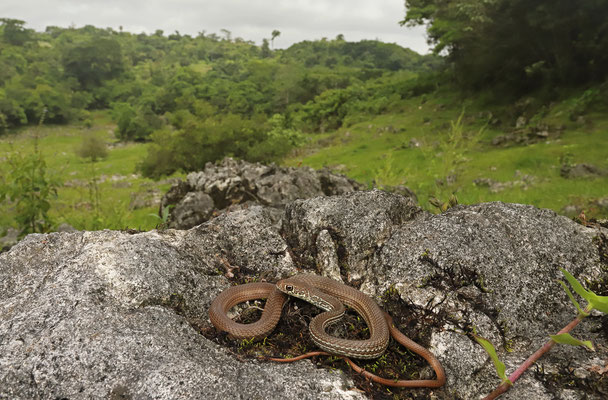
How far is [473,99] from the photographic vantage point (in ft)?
133

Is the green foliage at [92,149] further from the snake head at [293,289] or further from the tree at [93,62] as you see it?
the tree at [93,62]

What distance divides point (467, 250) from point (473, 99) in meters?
40.9

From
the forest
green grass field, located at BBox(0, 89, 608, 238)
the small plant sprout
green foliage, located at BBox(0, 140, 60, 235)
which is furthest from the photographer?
the forest

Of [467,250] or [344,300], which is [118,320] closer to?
[344,300]

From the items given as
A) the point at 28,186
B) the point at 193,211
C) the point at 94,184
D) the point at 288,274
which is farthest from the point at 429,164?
the point at 28,186

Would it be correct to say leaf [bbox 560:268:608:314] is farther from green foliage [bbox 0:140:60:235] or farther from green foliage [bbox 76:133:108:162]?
green foliage [bbox 76:133:108:162]

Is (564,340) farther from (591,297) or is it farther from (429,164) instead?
(429,164)

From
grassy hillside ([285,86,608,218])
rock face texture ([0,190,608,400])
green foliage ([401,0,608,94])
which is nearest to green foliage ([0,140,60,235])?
rock face texture ([0,190,608,400])

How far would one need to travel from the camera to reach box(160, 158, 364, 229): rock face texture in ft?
38.9

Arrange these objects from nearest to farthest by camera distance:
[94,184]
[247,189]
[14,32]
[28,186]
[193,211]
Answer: [28,186], [193,211], [94,184], [247,189], [14,32]

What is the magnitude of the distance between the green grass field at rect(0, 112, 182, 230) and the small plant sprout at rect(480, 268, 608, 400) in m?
8.97

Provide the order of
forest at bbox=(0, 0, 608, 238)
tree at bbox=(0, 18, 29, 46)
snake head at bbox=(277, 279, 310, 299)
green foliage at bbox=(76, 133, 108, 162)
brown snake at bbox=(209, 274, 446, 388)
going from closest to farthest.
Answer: brown snake at bbox=(209, 274, 446, 388) < snake head at bbox=(277, 279, 310, 299) < forest at bbox=(0, 0, 608, 238) < green foliage at bbox=(76, 133, 108, 162) < tree at bbox=(0, 18, 29, 46)

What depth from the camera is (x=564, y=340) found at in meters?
3.12

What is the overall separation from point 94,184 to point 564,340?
1287cm
